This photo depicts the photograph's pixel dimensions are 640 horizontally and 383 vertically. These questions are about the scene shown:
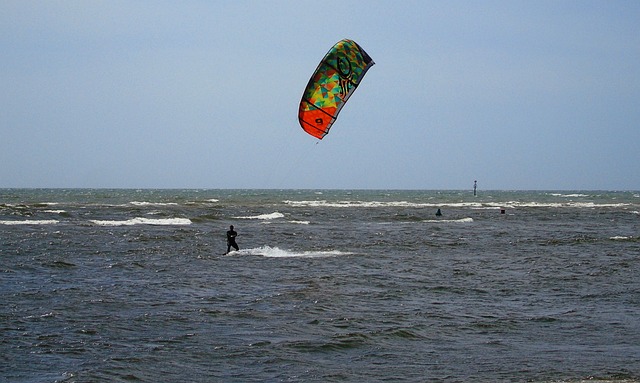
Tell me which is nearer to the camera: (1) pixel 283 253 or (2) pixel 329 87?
(2) pixel 329 87

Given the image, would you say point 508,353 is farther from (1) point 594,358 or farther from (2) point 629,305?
(2) point 629,305

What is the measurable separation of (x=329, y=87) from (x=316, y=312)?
20.5ft

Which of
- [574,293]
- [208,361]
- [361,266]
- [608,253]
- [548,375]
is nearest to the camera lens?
[548,375]

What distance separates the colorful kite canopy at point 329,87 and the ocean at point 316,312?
128 inches

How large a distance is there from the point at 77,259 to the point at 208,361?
1171cm

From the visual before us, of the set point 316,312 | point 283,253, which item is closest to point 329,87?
point 316,312

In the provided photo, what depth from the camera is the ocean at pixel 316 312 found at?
8812mm

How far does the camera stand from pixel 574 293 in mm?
14578

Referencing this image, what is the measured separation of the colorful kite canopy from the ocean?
326 cm

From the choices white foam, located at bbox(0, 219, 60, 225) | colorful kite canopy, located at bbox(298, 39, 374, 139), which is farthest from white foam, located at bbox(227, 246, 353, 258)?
white foam, located at bbox(0, 219, 60, 225)

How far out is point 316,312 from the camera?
12250 mm

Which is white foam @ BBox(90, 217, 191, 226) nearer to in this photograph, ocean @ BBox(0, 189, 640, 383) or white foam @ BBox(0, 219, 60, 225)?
white foam @ BBox(0, 219, 60, 225)

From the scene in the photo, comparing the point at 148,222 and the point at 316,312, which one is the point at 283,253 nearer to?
the point at 316,312

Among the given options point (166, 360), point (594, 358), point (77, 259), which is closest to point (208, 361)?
point (166, 360)
